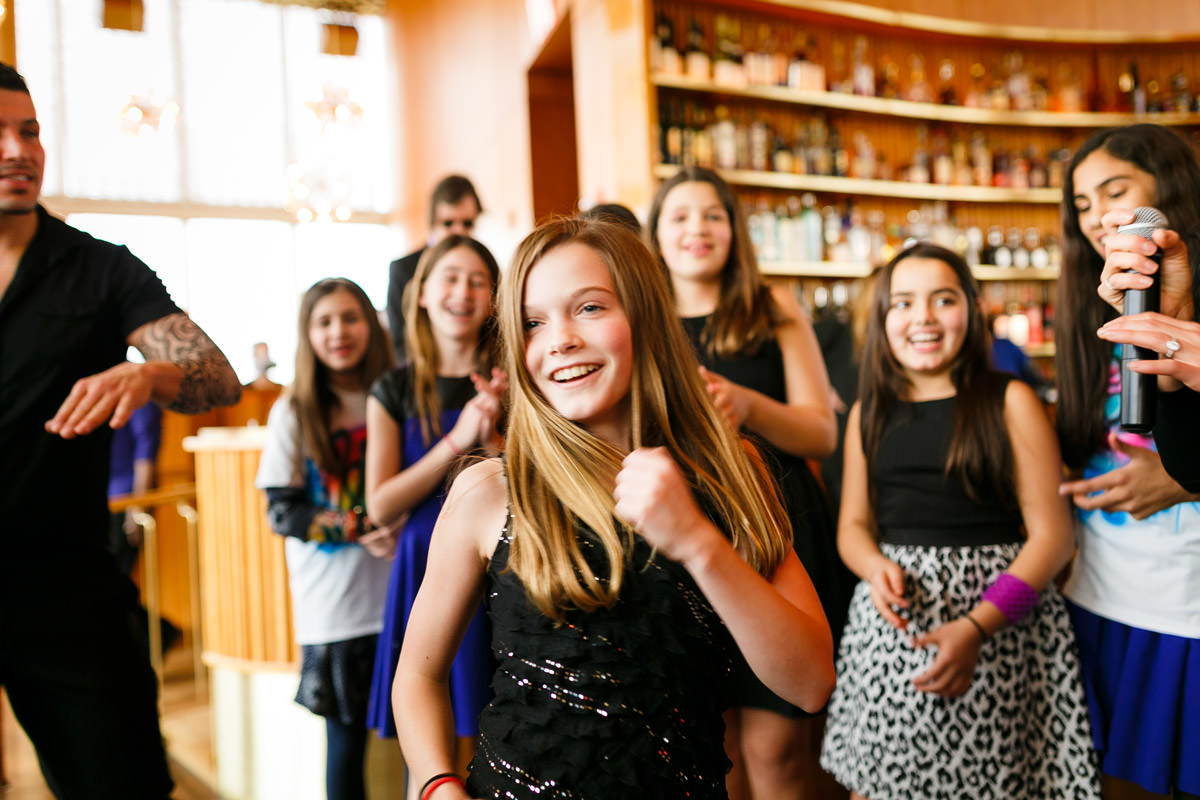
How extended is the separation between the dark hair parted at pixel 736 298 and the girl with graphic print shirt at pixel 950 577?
0.26 metres

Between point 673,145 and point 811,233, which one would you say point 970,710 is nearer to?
point 673,145

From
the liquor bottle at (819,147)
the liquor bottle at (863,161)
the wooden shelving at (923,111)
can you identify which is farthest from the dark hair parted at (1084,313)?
the liquor bottle at (863,161)

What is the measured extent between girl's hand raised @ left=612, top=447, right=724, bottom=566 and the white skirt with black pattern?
886 millimetres

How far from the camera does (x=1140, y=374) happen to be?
1093 millimetres

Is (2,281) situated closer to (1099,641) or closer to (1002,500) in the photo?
(1002,500)

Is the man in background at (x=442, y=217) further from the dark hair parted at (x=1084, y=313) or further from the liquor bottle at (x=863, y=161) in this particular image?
the liquor bottle at (x=863, y=161)

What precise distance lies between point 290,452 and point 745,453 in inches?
54.2

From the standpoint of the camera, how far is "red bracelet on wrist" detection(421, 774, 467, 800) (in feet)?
3.28

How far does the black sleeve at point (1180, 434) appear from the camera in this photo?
1204 millimetres

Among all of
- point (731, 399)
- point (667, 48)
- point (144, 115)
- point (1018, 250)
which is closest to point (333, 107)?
point (144, 115)

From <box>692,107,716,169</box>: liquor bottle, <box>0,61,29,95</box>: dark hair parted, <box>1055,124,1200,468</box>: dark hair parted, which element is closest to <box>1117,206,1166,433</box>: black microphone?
<box>1055,124,1200,468</box>: dark hair parted

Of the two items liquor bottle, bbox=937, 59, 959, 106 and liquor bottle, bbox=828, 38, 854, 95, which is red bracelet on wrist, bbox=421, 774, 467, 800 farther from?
liquor bottle, bbox=937, 59, 959, 106

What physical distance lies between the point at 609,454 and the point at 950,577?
33.9 inches

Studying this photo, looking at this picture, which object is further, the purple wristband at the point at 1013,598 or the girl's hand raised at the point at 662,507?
the purple wristband at the point at 1013,598
